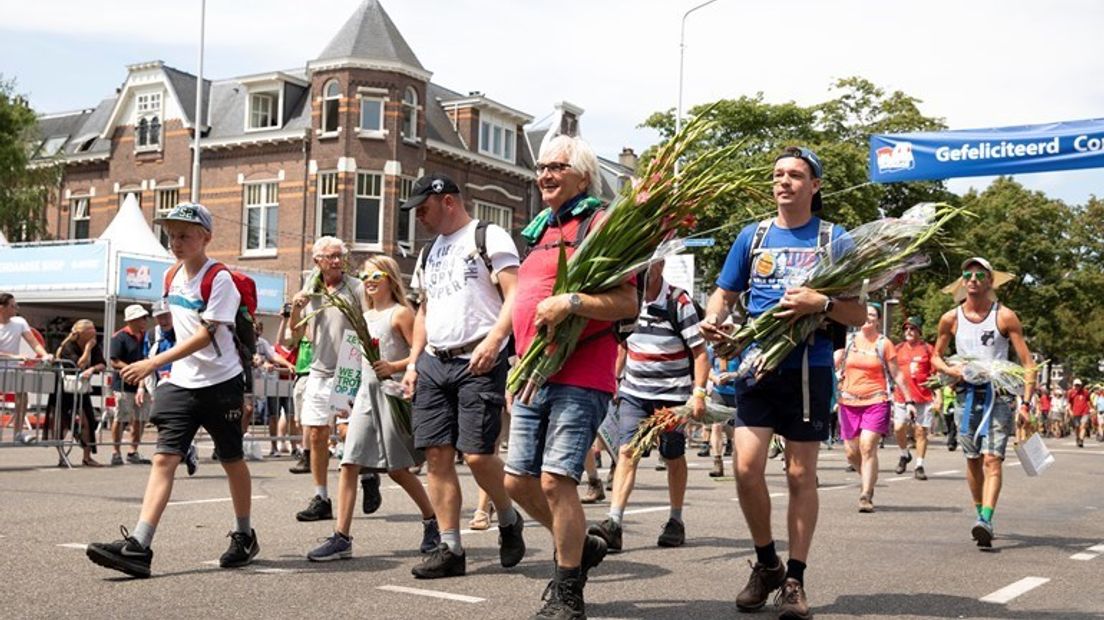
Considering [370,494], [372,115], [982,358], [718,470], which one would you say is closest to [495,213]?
[372,115]

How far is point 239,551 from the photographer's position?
6.71 m

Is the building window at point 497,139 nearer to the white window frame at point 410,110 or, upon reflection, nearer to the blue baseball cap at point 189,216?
the white window frame at point 410,110

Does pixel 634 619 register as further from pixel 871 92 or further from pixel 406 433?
pixel 871 92

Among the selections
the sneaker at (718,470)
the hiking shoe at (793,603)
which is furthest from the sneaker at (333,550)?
the sneaker at (718,470)

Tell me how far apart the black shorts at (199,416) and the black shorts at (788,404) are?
9.11 feet

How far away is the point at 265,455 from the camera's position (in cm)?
1811

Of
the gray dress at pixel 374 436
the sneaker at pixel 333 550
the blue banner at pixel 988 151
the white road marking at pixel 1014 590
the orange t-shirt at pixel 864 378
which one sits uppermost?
the blue banner at pixel 988 151

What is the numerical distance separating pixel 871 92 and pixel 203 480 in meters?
38.1

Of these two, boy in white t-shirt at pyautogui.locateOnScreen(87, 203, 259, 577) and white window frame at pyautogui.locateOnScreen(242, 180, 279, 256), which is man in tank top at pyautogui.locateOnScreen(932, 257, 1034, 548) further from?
Answer: white window frame at pyautogui.locateOnScreen(242, 180, 279, 256)

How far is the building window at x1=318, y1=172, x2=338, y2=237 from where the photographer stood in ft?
137

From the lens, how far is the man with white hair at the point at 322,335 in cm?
815

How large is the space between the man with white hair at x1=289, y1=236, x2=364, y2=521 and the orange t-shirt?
214 inches

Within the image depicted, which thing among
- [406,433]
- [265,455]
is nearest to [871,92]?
[265,455]

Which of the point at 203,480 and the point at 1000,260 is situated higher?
the point at 1000,260
